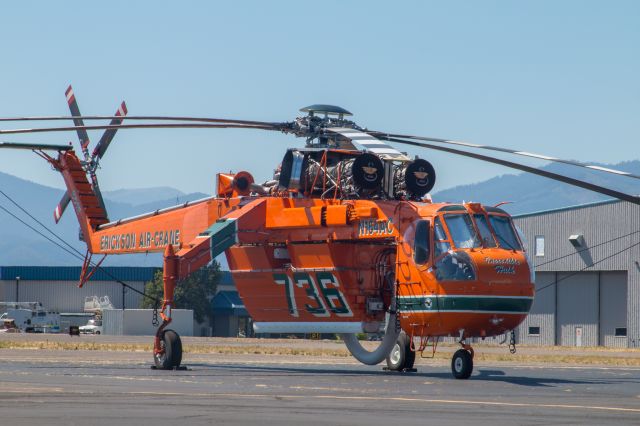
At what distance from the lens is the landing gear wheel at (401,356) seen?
2981 cm

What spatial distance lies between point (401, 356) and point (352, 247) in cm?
320

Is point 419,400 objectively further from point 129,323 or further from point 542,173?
point 129,323

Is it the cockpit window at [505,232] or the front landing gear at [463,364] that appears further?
the cockpit window at [505,232]

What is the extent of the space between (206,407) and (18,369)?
12.0 metres

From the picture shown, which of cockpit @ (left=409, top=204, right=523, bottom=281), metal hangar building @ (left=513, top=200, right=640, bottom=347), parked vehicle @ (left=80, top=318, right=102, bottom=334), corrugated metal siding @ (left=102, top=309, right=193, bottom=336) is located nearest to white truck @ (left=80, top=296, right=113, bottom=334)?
parked vehicle @ (left=80, top=318, right=102, bottom=334)

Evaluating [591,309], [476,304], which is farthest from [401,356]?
[591,309]

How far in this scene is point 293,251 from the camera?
101 feet

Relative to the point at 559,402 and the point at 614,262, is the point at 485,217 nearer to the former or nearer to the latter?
the point at 559,402

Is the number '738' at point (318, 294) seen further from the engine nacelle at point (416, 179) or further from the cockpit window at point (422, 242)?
the cockpit window at point (422, 242)

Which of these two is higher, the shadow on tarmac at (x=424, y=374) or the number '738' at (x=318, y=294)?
the number '738' at (x=318, y=294)

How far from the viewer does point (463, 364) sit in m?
26.0

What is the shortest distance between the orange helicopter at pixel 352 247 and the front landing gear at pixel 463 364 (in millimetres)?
27

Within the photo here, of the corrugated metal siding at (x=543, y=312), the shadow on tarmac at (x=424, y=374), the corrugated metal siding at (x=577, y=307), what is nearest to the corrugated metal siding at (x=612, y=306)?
the corrugated metal siding at (x=577, y=307)

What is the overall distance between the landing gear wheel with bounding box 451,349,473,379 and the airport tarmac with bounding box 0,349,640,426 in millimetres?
417
